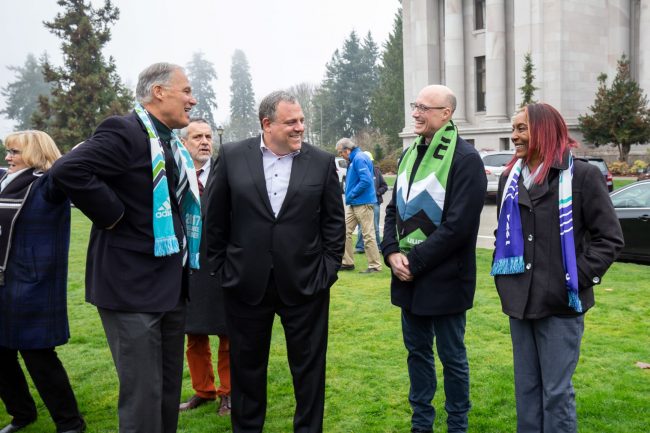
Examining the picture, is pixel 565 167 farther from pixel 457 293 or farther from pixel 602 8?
pixel 602 8

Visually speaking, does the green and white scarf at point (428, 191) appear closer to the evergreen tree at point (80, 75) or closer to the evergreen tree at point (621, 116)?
the evergreen tree at point (621, 116)

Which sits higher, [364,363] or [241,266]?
[241,266]

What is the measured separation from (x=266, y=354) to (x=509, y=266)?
1650 mm

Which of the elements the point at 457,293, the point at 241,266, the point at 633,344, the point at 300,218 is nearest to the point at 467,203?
the point at 457,293

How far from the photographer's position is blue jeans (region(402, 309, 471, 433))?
4.42 metres

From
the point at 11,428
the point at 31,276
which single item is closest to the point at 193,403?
the point at 11,428

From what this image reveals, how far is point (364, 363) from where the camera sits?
620 centimetres

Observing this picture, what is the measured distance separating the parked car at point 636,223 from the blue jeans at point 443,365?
8131 millimetres

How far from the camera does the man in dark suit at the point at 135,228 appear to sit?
3387mm

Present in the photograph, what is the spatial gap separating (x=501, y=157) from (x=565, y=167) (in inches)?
853

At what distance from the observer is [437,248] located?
4.28 metres

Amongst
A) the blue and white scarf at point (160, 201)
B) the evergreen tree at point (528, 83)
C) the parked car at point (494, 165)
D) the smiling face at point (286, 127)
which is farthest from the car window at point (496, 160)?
the blue and white scarf at point (160, 201)

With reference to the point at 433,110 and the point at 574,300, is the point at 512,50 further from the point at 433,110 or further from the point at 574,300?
the point at 574,300

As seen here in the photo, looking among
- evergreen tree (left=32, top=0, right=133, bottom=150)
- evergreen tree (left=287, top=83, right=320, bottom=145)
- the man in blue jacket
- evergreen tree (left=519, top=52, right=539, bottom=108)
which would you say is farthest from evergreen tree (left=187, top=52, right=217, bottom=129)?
the man in blue jacket
